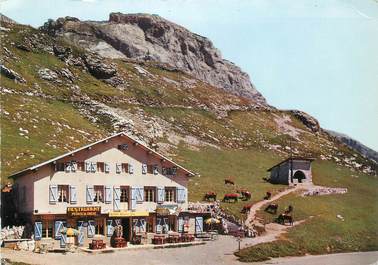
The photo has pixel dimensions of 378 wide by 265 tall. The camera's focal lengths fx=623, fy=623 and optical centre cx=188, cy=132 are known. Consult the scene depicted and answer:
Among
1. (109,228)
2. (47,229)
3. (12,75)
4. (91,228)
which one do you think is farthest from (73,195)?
(12,75)

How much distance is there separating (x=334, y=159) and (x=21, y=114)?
50.6 metres

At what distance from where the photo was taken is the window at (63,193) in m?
42.9

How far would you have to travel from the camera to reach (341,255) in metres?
46.7

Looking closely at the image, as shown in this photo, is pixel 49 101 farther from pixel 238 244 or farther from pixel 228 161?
pixel 238 244

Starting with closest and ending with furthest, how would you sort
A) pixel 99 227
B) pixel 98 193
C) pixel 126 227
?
pixel 99 227 < pixel 98 193 < pixel 126 227

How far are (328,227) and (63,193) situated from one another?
78.3 feet

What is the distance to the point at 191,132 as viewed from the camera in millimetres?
91000

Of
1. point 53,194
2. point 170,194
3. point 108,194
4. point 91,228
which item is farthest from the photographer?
point 170,194

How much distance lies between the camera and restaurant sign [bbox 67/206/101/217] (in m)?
42.5

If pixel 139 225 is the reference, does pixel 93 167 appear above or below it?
above

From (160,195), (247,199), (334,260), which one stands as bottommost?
(334,260)

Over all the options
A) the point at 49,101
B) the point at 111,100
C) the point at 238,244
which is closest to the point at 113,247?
the point at 238,244

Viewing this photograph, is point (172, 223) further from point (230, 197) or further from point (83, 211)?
point (230, 197)

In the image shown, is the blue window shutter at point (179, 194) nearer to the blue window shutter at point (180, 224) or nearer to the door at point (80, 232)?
the blue window shutter at point (180, 224)
